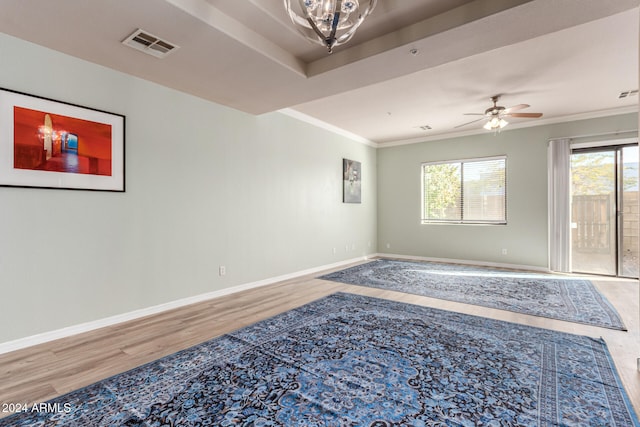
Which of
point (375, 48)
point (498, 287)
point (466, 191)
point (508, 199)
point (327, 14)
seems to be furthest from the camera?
point (466, 191)

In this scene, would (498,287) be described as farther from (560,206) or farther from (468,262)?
(560,206)

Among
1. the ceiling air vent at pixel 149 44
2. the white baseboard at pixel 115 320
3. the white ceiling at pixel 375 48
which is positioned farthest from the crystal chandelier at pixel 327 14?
the white baseboard at pixel 115 320

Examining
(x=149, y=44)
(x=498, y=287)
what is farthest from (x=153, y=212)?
(x=498, y=287)

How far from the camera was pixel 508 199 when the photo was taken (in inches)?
247

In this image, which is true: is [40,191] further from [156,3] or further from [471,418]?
[471,418]

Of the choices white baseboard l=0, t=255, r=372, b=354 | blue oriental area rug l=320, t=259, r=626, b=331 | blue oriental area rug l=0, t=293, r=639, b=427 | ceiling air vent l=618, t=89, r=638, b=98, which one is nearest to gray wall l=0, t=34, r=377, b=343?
white baseboard l=0, t=255, r=372, b=354

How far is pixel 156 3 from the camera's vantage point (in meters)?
2.10

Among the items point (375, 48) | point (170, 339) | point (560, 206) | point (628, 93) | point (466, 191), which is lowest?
point (170, 339)

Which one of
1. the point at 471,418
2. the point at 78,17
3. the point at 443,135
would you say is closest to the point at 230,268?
the point at 78,17

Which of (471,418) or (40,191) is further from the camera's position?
(40,191)

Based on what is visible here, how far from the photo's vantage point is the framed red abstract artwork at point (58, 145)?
8.28ft

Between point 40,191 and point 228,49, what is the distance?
2.10 metres

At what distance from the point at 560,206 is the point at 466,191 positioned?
1741 mm

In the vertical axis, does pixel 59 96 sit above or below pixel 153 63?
below
